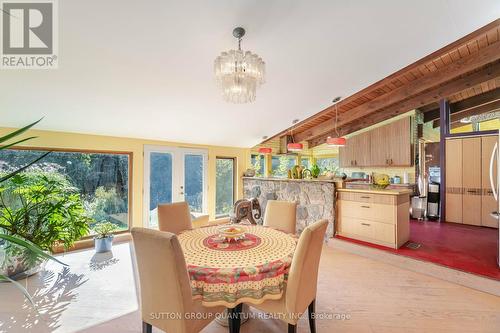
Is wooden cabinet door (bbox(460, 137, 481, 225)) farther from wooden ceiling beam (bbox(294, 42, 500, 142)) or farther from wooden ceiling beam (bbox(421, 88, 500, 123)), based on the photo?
wooden ceiling beam (bbox(294, 42, 500, 142))

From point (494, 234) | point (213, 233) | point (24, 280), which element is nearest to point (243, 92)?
point (213, 233)

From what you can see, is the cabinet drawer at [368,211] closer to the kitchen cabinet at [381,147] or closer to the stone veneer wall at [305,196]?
the stone veneer wall at [305,196]

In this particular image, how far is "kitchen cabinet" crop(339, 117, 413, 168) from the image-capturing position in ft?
18.4

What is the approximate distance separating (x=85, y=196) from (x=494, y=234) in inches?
288

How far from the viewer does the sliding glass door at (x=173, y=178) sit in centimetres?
451

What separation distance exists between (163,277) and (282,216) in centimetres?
162

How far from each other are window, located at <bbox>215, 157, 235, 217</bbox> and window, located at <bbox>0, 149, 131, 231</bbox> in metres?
2.03

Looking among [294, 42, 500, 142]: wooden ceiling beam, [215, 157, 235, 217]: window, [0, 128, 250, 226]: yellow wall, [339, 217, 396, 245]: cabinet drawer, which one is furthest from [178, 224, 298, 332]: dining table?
[294, 42, 500, 142]: wooden ceiling beam

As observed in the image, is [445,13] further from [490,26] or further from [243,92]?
[243,92]

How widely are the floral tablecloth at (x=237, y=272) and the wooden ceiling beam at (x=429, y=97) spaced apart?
200 inches

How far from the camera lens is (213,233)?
230cm

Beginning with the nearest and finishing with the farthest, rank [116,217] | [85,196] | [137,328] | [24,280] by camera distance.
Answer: [137,328], [24,280], [85,196], [116,217]

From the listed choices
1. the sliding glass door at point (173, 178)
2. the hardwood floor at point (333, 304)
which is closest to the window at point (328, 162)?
the sliding glass door at point (173, 178)

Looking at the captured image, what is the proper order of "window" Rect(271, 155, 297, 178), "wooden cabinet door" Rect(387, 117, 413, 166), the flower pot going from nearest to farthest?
the flower pot
"wooden cabinet door" Rect(387, 117, 413, 166)
"window" Rect(271, 155, 297, 178)
